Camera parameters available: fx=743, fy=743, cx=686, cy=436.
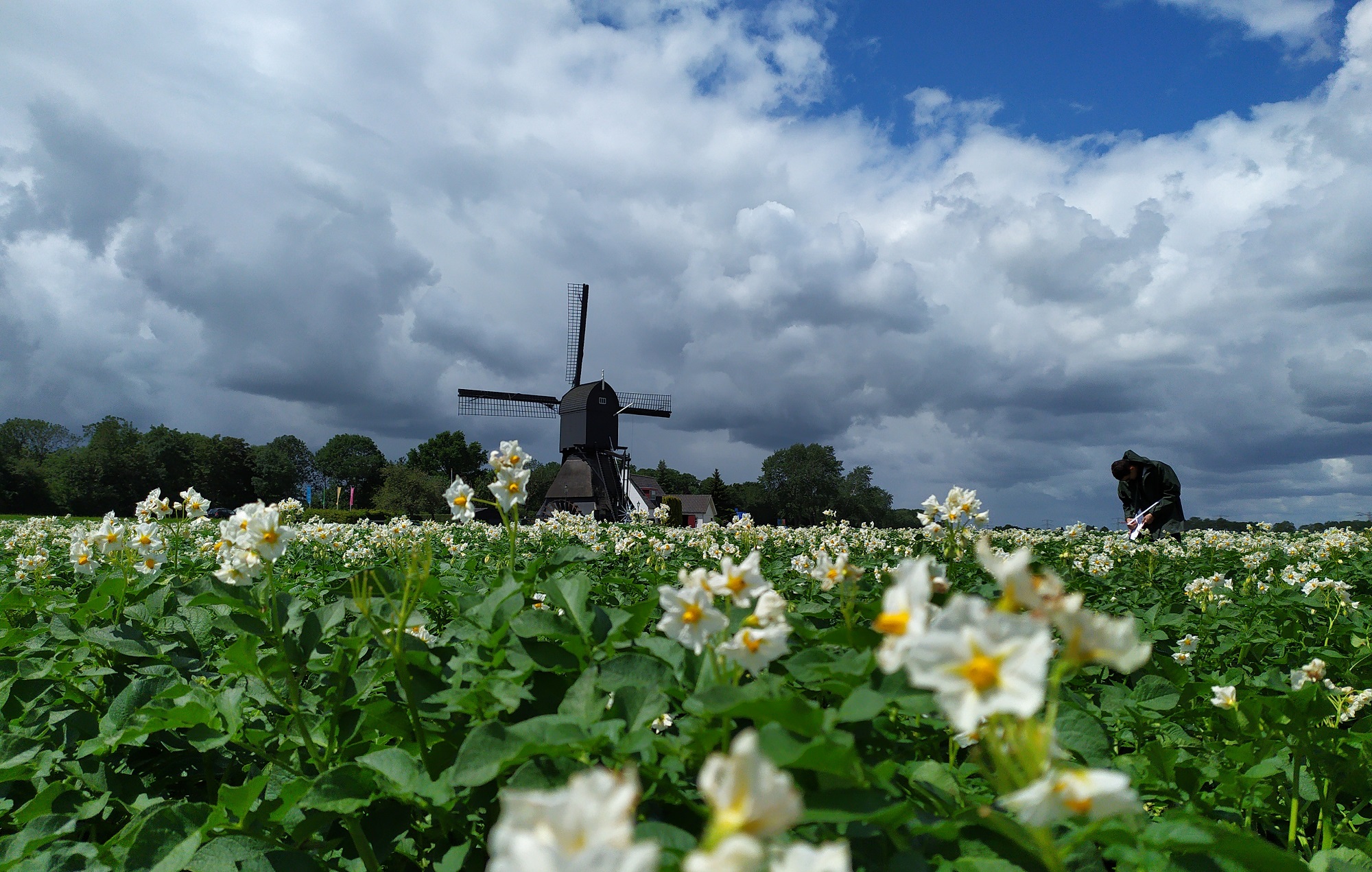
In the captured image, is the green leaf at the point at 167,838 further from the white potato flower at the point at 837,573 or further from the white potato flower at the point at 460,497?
the white potato flower at the point at 837,573

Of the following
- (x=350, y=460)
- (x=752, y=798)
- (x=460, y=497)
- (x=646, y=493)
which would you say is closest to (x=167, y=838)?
(x=460, y=497)

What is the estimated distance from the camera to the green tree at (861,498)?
10788 cm

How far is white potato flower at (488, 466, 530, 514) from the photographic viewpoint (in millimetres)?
2768

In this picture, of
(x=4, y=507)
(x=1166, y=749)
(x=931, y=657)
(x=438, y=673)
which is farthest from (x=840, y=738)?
(x=4, y=507)

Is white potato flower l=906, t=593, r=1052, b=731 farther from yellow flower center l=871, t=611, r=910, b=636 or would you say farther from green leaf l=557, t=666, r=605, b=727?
green leaf l=557, t=666, r=605, b=727

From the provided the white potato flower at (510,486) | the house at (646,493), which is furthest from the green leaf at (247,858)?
the house at (646,493)

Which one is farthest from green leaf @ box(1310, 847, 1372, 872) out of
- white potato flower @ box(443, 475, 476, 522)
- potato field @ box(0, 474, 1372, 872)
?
white potato flower @ box(443, 475, 476, 522)

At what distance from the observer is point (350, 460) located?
410 feet

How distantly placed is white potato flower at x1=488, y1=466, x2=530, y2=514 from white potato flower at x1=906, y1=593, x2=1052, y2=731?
6.69ft

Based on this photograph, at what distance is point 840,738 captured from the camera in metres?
1.04

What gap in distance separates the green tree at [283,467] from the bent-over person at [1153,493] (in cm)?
11319

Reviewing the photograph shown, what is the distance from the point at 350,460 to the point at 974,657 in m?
137

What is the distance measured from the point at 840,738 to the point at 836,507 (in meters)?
112

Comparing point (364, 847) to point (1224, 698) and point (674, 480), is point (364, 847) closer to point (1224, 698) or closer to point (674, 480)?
point (1224, 698)
